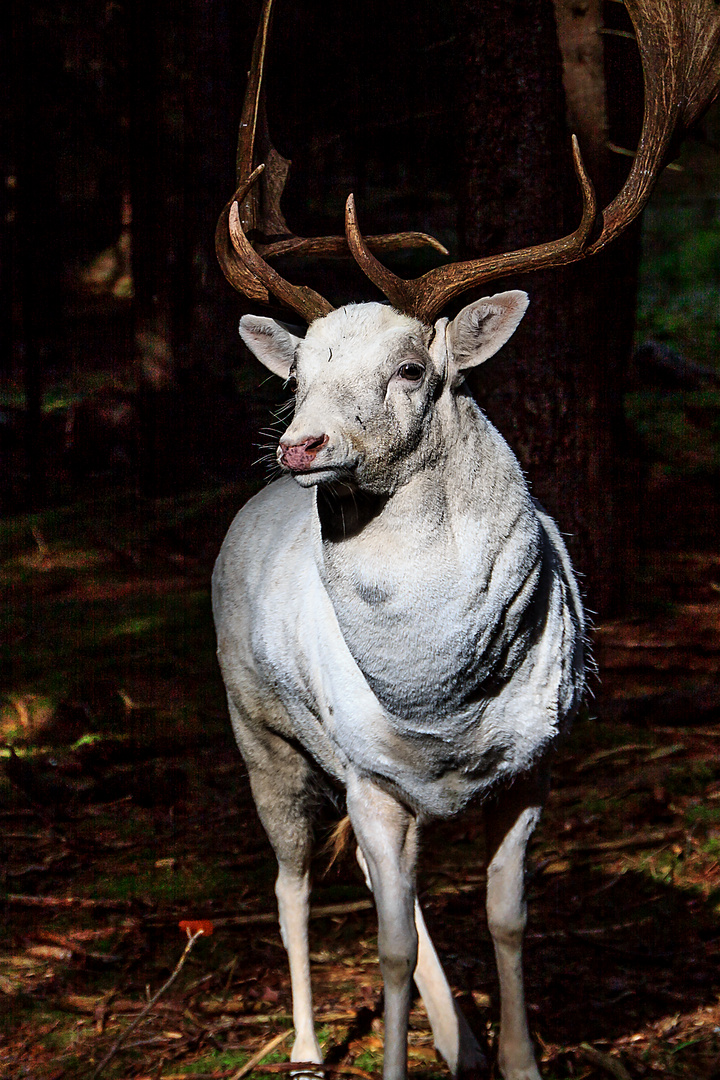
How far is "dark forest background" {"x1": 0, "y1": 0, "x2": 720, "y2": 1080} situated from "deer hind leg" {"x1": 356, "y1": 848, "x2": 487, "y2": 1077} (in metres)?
0.13

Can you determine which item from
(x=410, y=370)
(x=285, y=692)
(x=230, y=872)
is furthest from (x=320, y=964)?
(x=410, y=370)

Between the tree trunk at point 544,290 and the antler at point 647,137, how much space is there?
2.70 meters

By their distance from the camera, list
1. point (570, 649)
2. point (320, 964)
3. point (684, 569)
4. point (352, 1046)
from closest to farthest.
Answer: point (570, 649) < point (352, 1046) < point (320, 964) < point (684, 569)

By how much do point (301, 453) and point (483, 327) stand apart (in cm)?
76

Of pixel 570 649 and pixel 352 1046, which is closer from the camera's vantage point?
pixel 570 649

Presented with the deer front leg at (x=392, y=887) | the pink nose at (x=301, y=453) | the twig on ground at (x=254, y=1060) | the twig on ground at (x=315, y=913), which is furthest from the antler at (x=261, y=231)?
the twig on ground at (x=315, y=913)

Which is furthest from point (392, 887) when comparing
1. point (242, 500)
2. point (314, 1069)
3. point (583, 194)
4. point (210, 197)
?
point (210, 197)

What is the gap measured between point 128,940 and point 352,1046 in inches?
52.8

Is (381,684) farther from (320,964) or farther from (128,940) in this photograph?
(128,940)

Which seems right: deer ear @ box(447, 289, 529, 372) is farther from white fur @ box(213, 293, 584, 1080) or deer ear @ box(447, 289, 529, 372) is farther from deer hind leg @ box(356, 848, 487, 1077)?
deer hind leg @ box(356, 848, 487, 1077)

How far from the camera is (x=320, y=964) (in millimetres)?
5070

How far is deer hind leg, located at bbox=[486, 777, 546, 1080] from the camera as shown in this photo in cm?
371

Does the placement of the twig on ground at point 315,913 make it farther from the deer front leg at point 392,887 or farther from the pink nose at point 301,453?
the pink nose at point 301,453

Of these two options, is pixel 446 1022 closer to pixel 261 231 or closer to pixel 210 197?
pixel 261 231
